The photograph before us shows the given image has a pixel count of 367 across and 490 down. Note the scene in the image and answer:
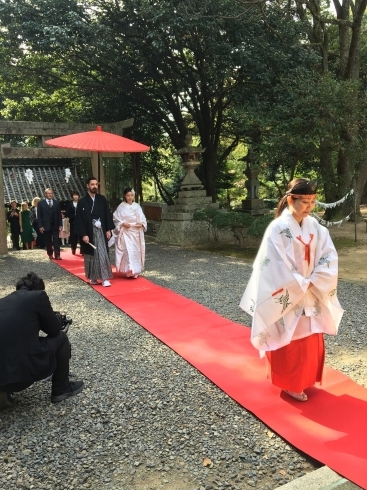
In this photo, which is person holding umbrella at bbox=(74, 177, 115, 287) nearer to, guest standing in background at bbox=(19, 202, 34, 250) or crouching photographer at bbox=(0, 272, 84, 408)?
crouching photographer at bbox=(0, 272, 84, 408)

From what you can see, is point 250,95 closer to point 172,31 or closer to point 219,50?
point 219,50

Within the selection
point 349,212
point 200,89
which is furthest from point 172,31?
point 349,212

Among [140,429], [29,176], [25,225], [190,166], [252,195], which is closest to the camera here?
[140,429]

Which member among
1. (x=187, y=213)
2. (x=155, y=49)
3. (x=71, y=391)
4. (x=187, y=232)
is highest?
(x=155, y=49)

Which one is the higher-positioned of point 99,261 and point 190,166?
point 190,166

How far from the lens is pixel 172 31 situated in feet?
34.1

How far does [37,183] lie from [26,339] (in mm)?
12033

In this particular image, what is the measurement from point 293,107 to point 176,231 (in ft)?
14.8

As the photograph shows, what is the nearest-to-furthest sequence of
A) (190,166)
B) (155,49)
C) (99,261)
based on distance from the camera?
1. (99,261)
2. (155,49)
3. (190,166)

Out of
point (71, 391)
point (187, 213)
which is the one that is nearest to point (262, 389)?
point (71, 391)

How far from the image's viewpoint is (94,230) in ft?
23.7

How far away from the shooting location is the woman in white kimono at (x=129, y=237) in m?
7.70

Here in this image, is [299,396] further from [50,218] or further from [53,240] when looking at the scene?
[53,240]

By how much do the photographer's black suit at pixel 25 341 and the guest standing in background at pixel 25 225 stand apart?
10.0 meters
